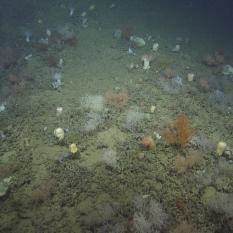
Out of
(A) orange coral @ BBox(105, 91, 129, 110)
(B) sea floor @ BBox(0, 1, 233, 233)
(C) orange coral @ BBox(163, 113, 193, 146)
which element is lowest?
(B) sea floor @ BBox(0, 1, 233, 233)

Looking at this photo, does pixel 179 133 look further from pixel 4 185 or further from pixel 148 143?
pixel 4 185

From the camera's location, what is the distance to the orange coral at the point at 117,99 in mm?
11755

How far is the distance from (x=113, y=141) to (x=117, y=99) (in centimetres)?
232

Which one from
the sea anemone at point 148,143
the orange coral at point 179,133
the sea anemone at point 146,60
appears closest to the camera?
the sea anemone at point 148,143

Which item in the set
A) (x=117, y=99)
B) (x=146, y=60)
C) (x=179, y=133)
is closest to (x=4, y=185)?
(x=117, y=99)

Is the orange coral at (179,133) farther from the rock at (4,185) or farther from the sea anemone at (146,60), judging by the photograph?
the rock at (4,185)

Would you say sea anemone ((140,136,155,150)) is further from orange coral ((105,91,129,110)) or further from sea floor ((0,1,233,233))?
orange coral ((105,91,129,110))

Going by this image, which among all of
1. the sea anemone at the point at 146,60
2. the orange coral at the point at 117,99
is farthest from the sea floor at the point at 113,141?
the sea anemone at the point at 146,60

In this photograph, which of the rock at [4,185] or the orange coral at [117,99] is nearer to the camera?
the rock at [4,185]

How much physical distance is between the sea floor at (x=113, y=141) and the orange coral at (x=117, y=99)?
0.04 metres

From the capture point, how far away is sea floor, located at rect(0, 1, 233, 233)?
8047 mm

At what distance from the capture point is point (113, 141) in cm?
1025

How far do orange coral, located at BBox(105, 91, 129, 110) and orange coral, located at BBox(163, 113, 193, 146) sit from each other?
227cm

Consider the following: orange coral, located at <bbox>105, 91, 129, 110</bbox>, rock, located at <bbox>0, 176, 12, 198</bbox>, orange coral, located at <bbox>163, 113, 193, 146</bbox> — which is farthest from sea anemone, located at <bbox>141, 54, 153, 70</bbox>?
rock, located at <bbox>0, 176, 12, 198</bbox>
